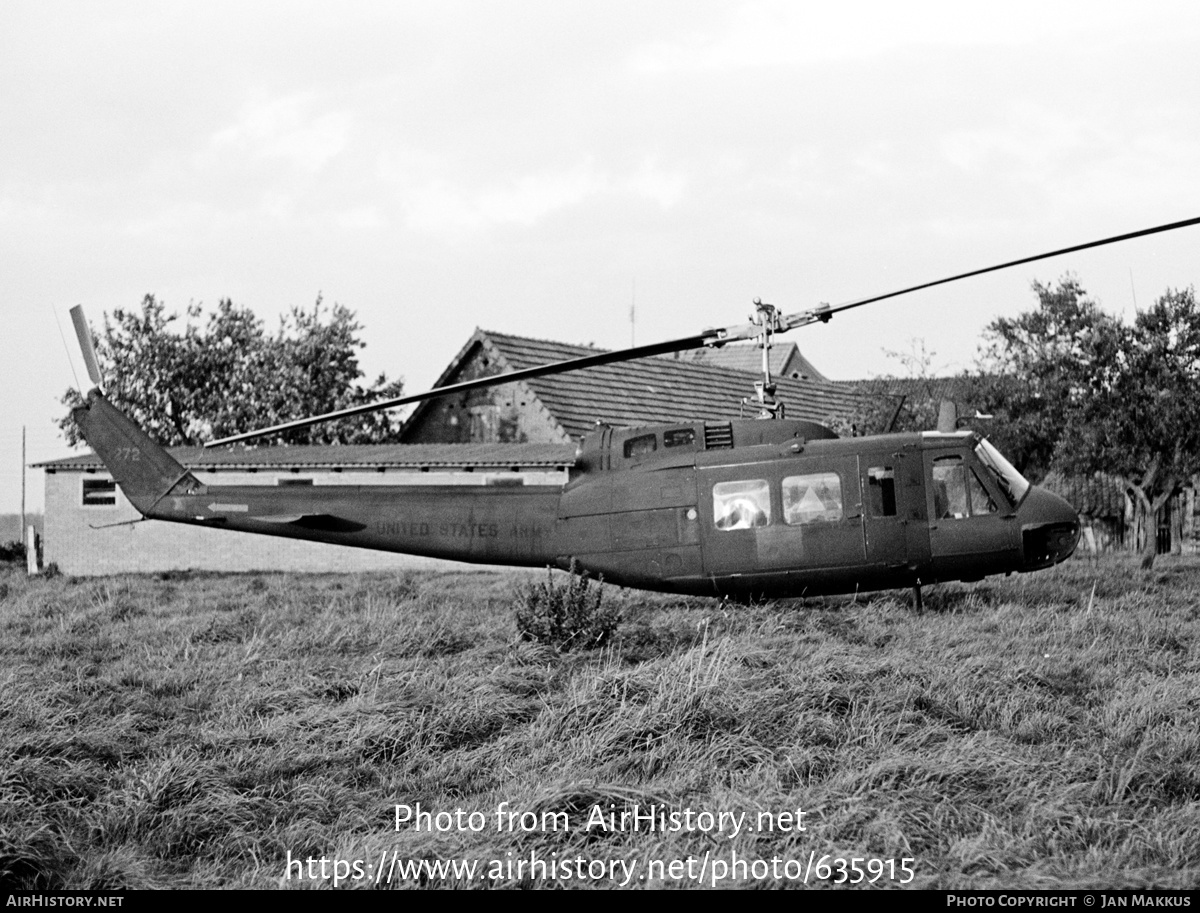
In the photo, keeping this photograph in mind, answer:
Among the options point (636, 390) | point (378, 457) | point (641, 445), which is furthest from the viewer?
point (636, 390)

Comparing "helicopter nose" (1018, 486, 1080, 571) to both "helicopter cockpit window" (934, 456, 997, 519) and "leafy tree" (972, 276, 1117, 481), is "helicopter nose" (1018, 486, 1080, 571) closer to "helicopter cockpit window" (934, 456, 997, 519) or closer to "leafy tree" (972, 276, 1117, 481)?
"helicopter cockpit window" (934, 456, 997, 519)

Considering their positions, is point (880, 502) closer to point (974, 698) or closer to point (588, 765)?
point (974, 698)

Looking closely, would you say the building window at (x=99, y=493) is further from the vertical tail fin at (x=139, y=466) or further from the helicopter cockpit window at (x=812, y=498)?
the helicopter cockpit window at (x=812, y=498)

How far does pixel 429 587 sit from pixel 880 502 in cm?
910

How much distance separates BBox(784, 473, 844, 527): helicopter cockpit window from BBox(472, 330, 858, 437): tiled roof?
17.3 m

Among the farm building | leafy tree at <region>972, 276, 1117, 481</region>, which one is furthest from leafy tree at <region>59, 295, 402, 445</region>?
leafy tree at <region>972, 276, 1117, 481</region>

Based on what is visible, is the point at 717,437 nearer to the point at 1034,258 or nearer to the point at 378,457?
the point at 1034,258

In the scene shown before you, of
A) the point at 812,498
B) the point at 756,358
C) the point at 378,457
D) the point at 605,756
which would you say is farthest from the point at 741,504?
the point at 756,358

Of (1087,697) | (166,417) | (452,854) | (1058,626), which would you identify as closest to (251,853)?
(452,854)

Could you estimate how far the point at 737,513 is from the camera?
40.5 ft

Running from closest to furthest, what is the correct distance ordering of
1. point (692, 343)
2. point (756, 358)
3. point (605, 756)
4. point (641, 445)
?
point (605, 756) < point (692, 343) < point (641, 445) < point (756, 358)

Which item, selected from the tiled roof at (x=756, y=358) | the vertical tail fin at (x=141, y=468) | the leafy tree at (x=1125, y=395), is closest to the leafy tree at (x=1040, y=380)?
the leafy tree at (x=1125, y=395)

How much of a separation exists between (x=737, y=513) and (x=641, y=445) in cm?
135

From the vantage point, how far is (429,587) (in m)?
19.3
